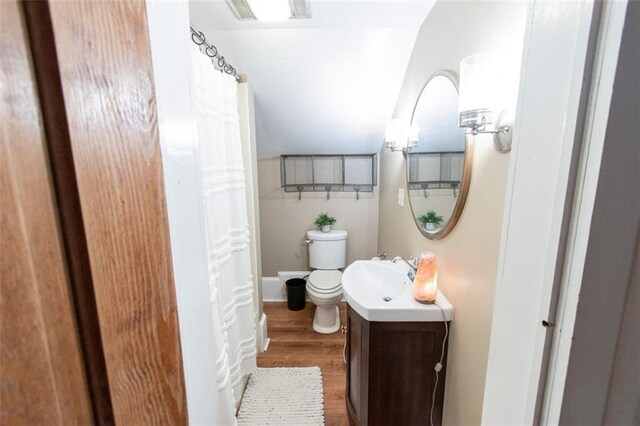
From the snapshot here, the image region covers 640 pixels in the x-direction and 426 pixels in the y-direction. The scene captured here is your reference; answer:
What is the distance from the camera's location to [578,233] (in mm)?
396

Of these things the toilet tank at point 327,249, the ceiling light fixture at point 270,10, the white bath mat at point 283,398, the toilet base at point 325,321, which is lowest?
the white bath mat at point 283,398

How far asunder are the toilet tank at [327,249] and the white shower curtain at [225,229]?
1.06m

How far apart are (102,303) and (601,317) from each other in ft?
2.21

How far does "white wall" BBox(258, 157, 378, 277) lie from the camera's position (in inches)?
109

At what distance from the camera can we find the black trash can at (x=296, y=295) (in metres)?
2.67

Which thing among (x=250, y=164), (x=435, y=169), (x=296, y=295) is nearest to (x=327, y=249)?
(x=296, y=295)

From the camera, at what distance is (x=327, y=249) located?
2.66m

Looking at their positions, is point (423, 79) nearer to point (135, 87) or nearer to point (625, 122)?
point (625, 122)

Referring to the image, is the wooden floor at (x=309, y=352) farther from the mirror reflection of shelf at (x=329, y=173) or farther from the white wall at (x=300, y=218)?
the mirror reflection of shelf at (x=329, y=173)

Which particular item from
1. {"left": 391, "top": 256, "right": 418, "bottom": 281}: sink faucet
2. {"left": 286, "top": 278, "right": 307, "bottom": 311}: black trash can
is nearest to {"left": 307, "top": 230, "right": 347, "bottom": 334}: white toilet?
{"left": 286, "top": 278, "right": 307, "bottom": 311}: black trash can

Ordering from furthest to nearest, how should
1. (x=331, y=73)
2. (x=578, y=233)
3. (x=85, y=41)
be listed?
(x=331, y=73) < (x=578, y=233) < (x=85, y=41)

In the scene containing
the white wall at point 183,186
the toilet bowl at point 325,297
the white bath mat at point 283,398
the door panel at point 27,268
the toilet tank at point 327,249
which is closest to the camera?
the door panel at point 27,268

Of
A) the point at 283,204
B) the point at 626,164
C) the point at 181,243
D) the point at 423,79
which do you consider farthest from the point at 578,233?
the point at 283,204

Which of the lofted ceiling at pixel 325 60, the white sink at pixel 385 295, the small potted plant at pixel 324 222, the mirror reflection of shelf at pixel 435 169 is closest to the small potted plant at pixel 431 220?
the mirror reflection of shelf at pixel 435 169
